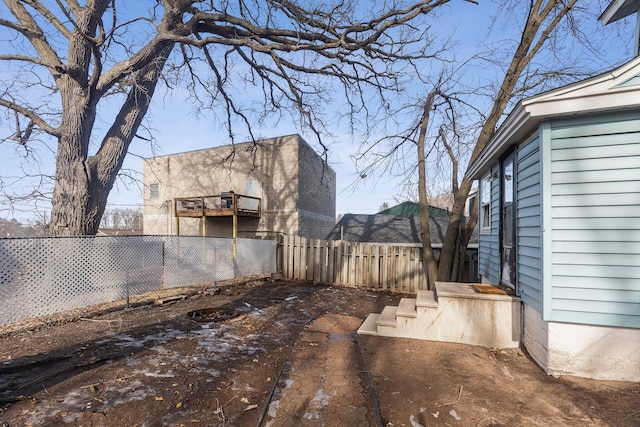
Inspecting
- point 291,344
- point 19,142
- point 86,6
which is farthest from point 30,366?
point 86,6

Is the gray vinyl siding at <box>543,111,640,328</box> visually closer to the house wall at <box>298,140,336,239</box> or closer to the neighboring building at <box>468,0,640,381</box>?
the neighboring building at <box>468,0,640,381</box>

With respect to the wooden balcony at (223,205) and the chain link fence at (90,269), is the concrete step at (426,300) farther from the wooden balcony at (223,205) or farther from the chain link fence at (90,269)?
the wooden balcony at (223,205)

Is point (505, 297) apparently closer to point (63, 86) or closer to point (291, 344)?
point (291, 344)

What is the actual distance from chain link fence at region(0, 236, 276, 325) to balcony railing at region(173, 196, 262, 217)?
269 inches

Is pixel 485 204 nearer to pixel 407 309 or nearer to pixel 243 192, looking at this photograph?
pixel 407 309

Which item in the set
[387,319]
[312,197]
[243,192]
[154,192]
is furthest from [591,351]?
[154,192]

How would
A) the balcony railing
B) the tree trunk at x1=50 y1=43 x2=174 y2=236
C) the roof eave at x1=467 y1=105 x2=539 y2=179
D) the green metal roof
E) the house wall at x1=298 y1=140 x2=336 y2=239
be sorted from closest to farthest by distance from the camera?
the roof eave at x1=467 y1=105 x2=539 y2=179, the tree trunk at x1=50 y1=43 x2=174 y2=236, the balcony railing, the house wall at x1=298 y1=140 x2=336 y2=239, the green metal roof

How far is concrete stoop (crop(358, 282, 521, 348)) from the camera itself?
4.37 m

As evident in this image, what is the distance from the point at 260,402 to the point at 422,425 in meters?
1.44

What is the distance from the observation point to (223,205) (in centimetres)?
1780

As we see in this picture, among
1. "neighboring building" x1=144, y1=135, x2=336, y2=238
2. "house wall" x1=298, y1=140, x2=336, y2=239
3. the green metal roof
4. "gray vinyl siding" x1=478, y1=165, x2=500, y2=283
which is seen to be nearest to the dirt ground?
"gray vinyl siding" x1=478, y1=165, x2=500, y2=283

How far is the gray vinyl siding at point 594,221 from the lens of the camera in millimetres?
3232

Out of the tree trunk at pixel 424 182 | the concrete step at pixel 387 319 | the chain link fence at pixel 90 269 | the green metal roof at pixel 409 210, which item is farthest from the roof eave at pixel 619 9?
the green metal roof at pixel 409 210

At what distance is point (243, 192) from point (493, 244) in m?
14.3
